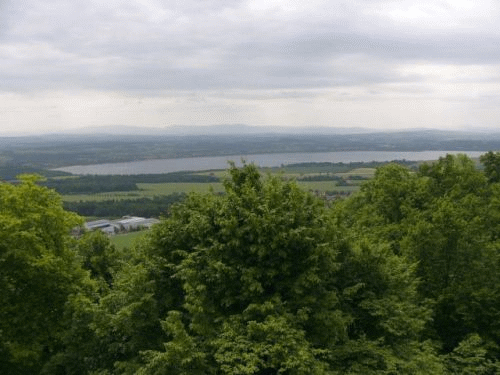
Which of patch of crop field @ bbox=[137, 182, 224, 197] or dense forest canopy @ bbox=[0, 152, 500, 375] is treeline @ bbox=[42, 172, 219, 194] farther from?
dense forest canopy @ bbox=[0, 152, 500, 375]

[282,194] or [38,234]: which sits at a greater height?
[282,194]

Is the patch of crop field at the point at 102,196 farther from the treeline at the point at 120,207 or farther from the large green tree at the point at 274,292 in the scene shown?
the large green tree at the point at 274,292

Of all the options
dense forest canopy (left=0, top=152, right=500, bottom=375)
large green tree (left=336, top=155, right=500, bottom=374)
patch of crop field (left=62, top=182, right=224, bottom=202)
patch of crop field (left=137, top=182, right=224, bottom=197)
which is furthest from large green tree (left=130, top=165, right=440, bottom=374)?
patch of crop field (left=137, top=182, right=224, bottom=197)

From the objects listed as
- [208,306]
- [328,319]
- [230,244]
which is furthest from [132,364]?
[328,319]

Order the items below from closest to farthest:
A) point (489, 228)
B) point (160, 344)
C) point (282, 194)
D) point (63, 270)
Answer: point (160, 344) < point (282, 194) < point (63, 270) < point (489, 228)

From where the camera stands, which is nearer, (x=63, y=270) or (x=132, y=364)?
(x=132, y=364)

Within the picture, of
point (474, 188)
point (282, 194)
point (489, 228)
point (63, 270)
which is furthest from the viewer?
point (474, 188)

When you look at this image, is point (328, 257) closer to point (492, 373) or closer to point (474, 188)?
point (492, 373)
